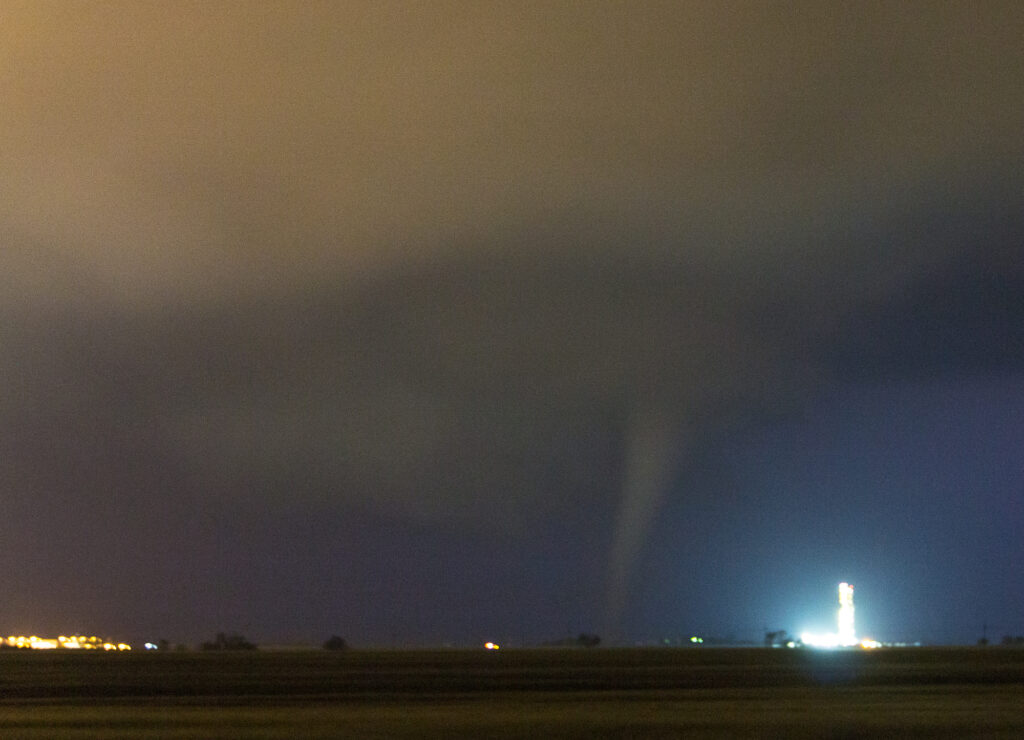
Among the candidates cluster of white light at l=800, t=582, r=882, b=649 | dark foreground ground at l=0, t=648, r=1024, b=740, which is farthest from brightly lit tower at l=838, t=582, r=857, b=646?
dark foreground ground at l=0, t=648, r=1024, b=740

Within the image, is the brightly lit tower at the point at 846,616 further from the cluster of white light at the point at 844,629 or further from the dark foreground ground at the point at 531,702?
the dark foreground ground at the point at 531,702

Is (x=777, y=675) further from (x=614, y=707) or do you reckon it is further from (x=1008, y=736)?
(x=1008, y=736)

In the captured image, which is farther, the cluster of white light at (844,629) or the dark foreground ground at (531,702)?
the cluster of white light at (844,629)

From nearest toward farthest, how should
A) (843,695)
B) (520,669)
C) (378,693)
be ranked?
(843,695)
(378,693)
(520,669)

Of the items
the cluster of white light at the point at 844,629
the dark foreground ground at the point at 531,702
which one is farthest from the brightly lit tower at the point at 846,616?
the dark foreground ground at the point at 531,702

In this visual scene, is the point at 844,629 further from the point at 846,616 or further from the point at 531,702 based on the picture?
the point at 531,702

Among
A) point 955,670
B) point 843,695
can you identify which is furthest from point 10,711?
point 955,670
